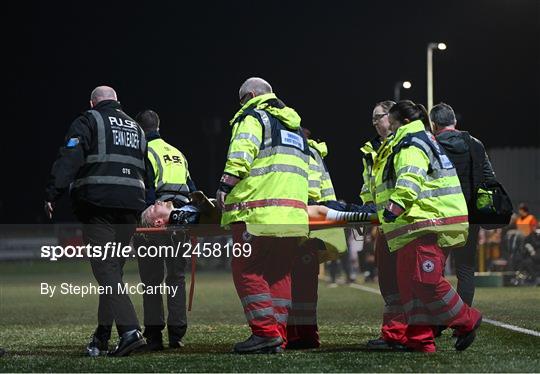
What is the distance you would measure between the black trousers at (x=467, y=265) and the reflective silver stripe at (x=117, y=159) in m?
3.06

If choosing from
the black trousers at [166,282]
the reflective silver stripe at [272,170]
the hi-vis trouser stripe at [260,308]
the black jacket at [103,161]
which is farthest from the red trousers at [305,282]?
the black jacket at [103,161]

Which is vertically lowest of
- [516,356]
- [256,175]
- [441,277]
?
[516,356]

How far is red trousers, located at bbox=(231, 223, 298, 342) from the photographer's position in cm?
943

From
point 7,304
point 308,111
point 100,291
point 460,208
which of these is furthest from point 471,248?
point 308,111

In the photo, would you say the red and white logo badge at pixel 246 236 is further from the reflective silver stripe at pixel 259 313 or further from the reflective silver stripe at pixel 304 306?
the reflective silver stripe at pixel 304 306

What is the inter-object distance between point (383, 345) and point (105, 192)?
2632 millimetres

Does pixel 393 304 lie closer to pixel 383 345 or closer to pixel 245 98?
pixel 383 345

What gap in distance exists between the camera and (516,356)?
9.15 meters

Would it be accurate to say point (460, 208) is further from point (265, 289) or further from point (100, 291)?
point (100, 291)

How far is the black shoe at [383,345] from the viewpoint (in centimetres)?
988

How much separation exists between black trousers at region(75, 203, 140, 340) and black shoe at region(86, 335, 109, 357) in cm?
4

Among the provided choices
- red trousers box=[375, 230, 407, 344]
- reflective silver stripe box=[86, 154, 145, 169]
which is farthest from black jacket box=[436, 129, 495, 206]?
reflective silver stripe box=[86, 154, 145, 169]

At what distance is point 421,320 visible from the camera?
9.60m

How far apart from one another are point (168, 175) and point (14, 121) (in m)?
104
